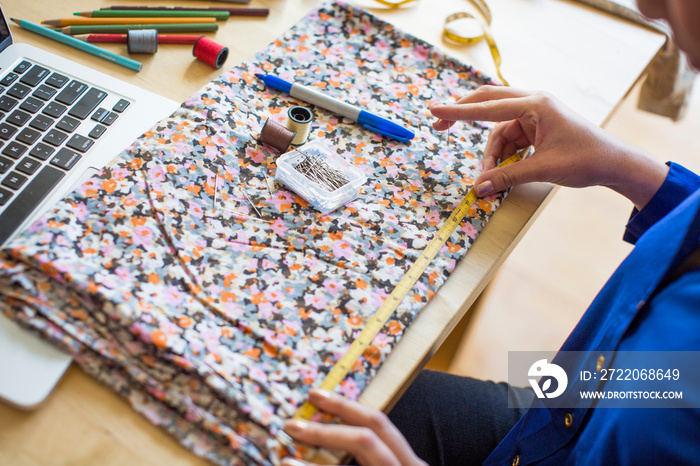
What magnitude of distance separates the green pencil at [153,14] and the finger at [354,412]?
866 millimetres

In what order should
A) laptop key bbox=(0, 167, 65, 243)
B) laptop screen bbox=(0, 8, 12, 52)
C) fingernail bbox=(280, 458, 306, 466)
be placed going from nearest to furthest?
1. fingernail bbox=(280, 458, 306, 466)
2. laptop key bbox=(0, 167, 65, 243)
3. laptop screen bbox=(0, 8, 12, 52)

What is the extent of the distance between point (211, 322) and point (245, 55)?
63 cm

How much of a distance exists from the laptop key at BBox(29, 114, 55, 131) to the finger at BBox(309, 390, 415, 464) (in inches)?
24.1

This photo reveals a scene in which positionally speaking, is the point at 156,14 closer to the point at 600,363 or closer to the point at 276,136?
the point at 276,136

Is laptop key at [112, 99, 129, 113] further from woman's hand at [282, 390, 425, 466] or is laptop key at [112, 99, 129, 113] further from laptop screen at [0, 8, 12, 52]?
woman's hand at [282, 390, 425, 466]

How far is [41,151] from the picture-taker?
2.72 feet

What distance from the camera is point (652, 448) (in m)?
0.70

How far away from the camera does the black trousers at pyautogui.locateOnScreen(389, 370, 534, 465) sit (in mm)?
981

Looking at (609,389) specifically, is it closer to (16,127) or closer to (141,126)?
(141,126)

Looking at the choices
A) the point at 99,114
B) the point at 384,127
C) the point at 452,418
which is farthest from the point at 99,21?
the point at 452,418

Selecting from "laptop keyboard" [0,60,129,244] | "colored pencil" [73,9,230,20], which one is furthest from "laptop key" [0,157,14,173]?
"colored pencil" [73,9,230,20]

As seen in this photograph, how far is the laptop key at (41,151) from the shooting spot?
0.82 meters

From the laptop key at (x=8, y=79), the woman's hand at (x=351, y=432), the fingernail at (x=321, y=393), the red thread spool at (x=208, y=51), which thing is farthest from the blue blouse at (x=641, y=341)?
the laptop key at (x=8, y=79)

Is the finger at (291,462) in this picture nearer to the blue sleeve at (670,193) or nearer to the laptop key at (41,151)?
the laptop key at (41,151)
